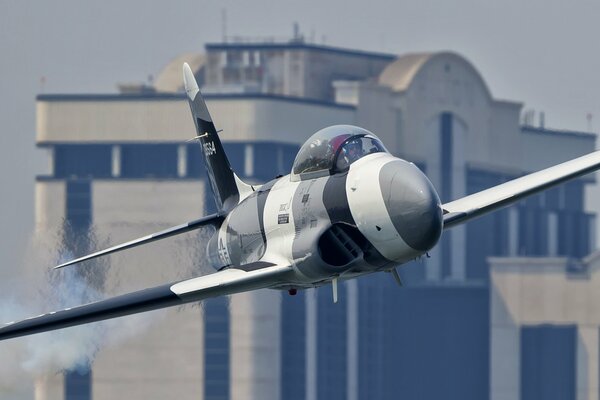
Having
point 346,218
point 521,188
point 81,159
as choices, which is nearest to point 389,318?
point 81,159

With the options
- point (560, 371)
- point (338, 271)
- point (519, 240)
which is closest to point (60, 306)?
point (338, 271)

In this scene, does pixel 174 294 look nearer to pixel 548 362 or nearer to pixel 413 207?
pixel 413 207

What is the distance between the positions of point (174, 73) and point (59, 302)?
377ft

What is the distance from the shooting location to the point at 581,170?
54125 millimetres

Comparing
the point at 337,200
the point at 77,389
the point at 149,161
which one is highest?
the point at 149,161

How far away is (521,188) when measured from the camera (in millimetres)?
53969

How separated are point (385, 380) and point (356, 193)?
11944cm

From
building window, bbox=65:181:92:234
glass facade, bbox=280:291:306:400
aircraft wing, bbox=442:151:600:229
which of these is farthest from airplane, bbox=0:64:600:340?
glass facade, bbox=280:291:306:400

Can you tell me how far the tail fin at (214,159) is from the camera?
55531 millimetres

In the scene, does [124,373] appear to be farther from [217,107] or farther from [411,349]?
[411,349]

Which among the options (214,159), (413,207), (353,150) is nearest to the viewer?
(413,207)

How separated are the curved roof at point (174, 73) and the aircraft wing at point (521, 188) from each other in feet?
382

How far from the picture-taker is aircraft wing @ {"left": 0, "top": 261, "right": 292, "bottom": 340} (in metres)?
47.5

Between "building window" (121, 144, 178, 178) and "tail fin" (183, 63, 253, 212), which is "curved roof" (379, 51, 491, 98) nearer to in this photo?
→ "building window" (121, 144, 178, 178)
